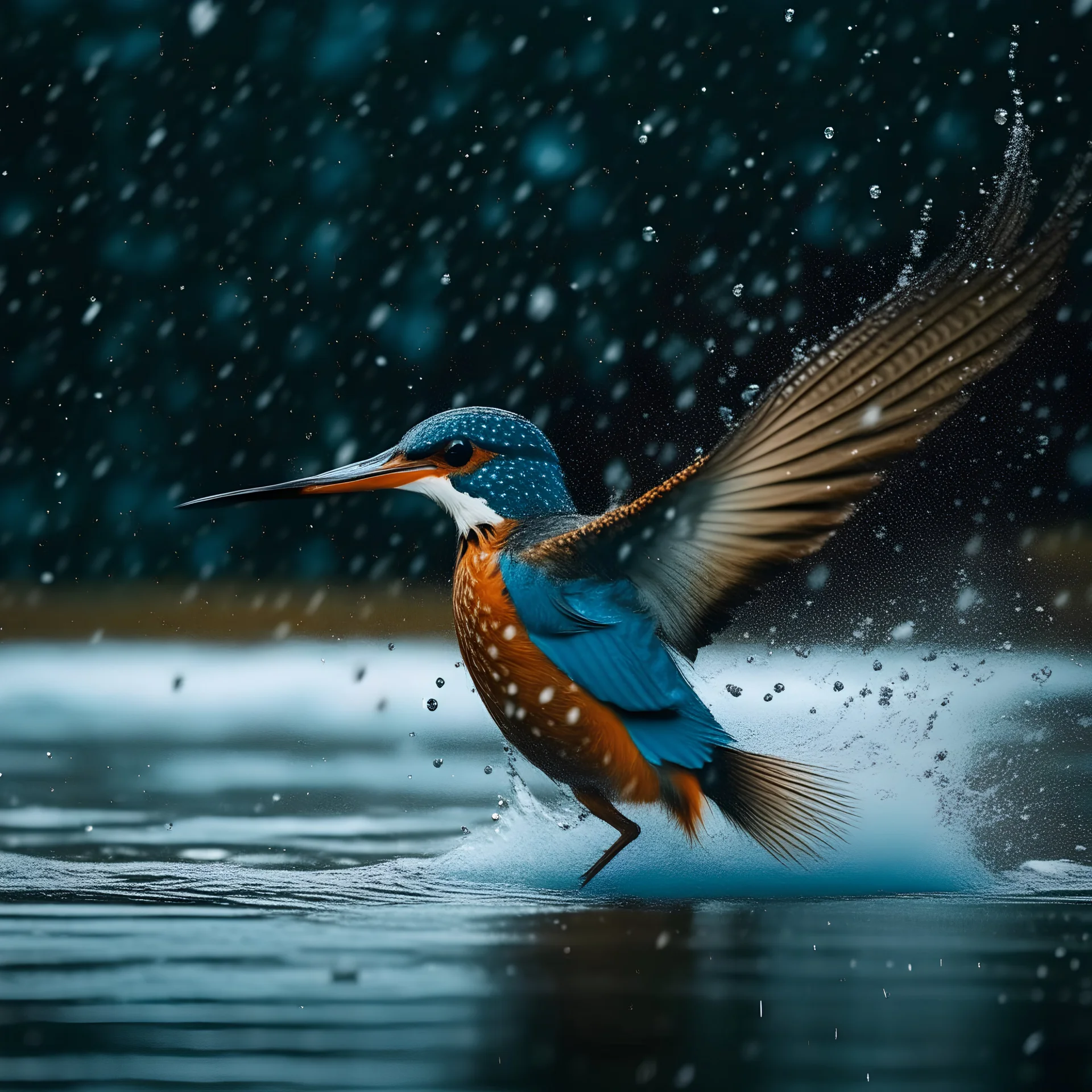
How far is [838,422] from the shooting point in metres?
2.43

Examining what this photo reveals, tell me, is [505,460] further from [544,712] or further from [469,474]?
[544,712]

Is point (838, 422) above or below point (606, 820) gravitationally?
above

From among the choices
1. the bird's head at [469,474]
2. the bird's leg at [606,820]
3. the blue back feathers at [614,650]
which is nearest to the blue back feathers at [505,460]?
the bird's head at [469,474]

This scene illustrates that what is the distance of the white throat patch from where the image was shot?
2.92m

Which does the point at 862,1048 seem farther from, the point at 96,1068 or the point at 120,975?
the point at 120,975

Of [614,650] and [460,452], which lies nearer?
[614,650]

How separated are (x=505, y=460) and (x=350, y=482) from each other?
0.26 m

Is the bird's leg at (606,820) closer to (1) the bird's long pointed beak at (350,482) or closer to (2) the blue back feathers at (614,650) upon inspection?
(2) the blue back feathers at (614,650)

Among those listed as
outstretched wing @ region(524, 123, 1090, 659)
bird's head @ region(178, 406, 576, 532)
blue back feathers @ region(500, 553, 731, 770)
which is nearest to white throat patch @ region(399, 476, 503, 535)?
bird's head @ region(178, 406, 576, 532)

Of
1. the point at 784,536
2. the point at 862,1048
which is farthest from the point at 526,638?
the point at 862,1048

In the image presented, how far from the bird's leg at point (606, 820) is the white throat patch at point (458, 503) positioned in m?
0.45

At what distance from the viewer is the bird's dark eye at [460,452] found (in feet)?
9.69

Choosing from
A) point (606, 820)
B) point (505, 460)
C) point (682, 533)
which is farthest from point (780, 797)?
point (505, 460)

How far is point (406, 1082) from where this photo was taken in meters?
1.51
